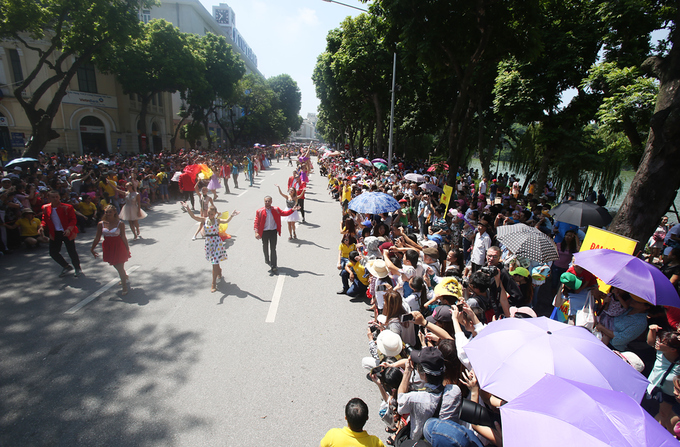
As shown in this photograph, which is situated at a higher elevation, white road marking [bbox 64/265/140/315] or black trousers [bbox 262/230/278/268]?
black trousers [bbox 262/230/278/268]

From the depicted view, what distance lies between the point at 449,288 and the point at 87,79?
37777 mm

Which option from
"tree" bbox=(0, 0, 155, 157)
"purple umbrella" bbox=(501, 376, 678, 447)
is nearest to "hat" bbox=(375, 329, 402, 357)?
"purple umbrella" bbox=(501, 376, 678, 447)

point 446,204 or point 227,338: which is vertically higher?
point 446,204

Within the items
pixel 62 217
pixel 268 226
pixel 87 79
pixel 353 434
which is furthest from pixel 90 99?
pixel 353 434

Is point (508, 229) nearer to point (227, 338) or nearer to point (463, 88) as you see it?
point (227, 338)

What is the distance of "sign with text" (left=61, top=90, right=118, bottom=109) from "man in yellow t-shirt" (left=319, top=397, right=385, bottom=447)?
120 ft

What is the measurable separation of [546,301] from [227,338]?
6061 mm

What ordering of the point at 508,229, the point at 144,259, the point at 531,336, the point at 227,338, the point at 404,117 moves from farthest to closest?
the point at 404,117
the point at 144,259
the point at 508,229
the point at 227,338
the point at 531,336

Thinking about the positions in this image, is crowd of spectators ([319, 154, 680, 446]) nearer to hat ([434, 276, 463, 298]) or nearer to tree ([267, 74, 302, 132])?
hat ([434, 276, 463, 298])

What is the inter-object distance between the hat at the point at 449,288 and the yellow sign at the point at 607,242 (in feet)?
6.58

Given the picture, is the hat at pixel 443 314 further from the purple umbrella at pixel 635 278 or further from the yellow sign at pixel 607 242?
the yellow sign at pixel 607 242

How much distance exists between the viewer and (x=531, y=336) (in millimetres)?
2727

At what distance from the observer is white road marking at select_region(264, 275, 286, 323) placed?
5.97 meters

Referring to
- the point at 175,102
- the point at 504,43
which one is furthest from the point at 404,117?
the point at 175,102
